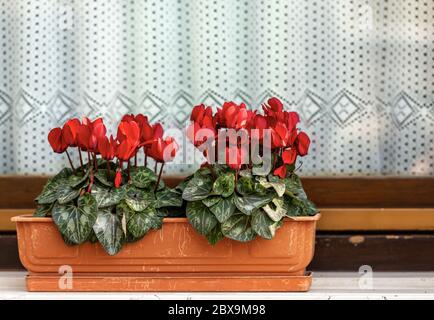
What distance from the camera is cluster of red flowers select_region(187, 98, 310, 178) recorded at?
1.59m

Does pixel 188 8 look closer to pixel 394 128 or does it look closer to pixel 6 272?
pixel 394 128

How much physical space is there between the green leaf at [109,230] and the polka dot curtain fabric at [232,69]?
458mm

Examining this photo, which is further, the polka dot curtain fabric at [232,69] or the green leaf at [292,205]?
the polka dot curtain fabric at [232,69]

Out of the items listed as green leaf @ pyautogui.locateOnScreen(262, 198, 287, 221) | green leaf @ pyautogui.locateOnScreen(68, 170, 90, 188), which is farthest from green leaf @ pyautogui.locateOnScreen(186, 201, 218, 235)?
green leaf @ pyautogui.locateOnScreen(68, 170, 90, 188)

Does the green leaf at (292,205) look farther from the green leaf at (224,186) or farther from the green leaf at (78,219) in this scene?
the green leaf at (78,219)

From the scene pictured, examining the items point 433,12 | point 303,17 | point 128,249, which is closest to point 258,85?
point 303,17

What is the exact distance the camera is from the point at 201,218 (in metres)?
1.56

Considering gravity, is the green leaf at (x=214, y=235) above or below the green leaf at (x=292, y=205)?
below

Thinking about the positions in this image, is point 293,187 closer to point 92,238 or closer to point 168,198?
point 168,198

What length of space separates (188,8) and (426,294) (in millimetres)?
896

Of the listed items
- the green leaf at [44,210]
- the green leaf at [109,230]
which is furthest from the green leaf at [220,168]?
the green leaf at [44,210]

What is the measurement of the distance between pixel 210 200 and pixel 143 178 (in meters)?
0.15

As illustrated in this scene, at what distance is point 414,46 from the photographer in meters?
2.00

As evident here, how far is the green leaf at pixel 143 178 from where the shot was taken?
63.2 inches
